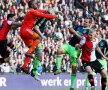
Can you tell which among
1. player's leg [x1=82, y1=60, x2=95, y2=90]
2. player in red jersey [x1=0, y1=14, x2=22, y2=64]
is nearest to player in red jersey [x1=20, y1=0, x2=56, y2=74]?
player in red jersey [x1=0, y1=14, x2=22, y2=64]

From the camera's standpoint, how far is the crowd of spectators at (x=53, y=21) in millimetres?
27484

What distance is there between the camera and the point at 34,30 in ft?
64.8

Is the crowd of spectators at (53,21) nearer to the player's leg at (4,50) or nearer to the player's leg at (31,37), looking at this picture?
the player's leg at (4,50)

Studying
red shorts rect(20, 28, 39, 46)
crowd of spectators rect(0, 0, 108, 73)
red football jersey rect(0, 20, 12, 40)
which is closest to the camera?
red shorts rect(20, 28, 39, 46)

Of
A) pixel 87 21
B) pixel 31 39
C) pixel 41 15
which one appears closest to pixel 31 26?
pixel 31 39

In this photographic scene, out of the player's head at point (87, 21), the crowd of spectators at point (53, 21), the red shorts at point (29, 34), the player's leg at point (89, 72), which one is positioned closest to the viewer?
the player's leg at point (89, 72)

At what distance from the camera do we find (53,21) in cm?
Result: 3034

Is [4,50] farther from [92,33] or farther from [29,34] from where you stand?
[92,33]

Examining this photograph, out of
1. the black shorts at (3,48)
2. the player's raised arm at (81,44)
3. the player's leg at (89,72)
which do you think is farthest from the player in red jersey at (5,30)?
the player's leg at (89,72)

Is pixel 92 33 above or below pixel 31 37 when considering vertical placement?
above

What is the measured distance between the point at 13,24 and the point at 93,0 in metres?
14.7

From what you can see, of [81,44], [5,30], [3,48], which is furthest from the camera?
[3,48]

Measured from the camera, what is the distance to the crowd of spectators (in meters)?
27.5

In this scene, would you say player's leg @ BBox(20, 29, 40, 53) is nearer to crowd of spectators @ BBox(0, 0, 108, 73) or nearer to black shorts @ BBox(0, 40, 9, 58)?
black shorts @ BBox(0, 40, 9, 58)
